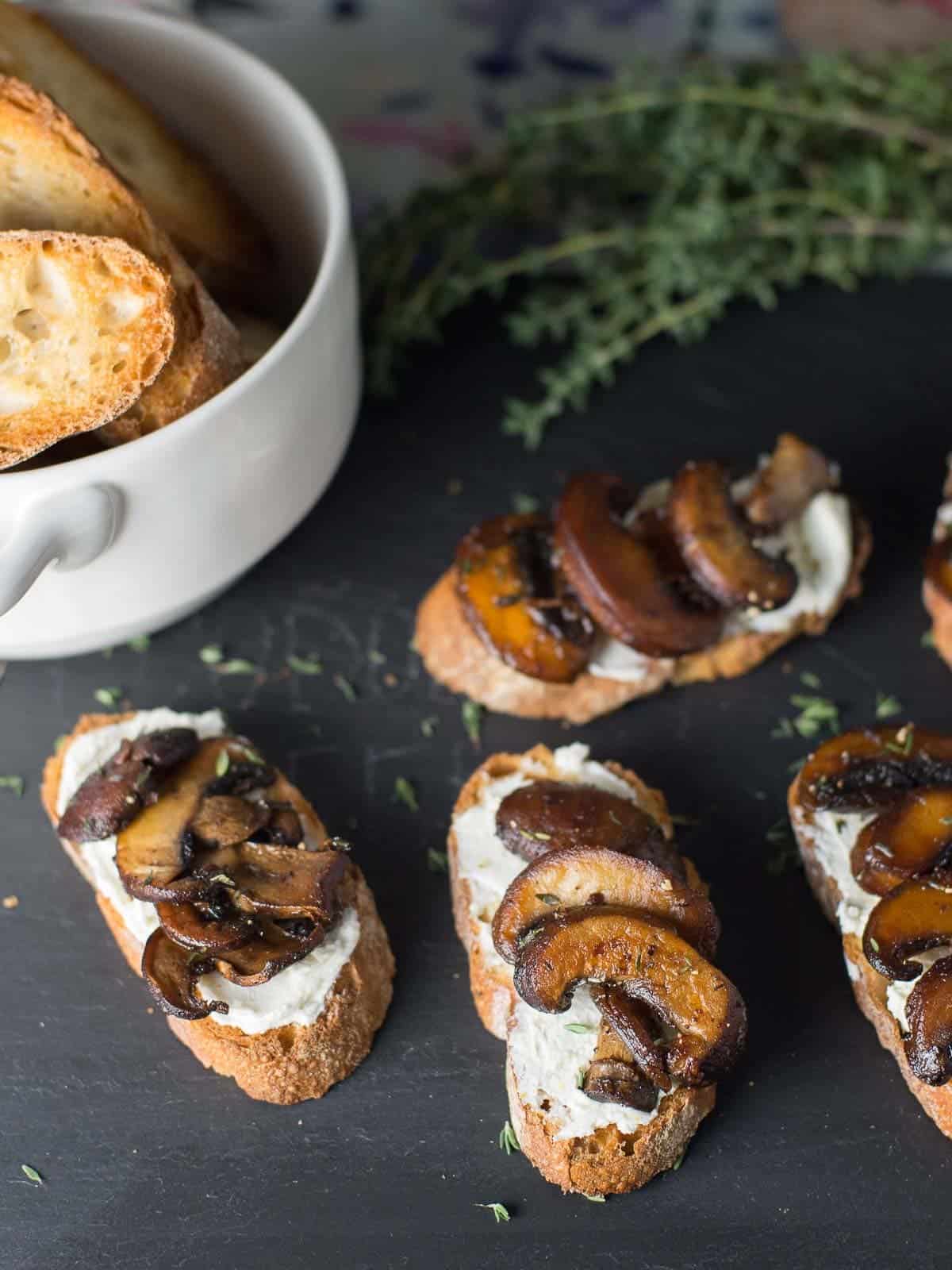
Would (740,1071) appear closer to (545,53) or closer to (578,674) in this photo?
(578,674)

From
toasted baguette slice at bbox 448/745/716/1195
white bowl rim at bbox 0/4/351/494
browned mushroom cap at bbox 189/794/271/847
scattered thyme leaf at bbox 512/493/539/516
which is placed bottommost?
toasted baguette slice at bbox 448/745/716/1195

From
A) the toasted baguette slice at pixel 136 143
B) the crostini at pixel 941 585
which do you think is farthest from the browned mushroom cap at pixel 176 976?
the crostini at pixel 941 585

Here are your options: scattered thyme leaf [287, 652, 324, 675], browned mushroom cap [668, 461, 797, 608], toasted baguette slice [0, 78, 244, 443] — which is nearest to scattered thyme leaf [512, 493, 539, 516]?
browned mushroom cap [668, 461, 797, 608]

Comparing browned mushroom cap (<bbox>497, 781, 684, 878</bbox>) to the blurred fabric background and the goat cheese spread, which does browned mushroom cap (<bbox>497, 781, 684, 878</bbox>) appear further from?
the blurred fabric background

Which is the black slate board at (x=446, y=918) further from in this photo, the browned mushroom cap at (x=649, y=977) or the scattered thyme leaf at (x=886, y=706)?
the browned mushroom cap at (x=649, y=977)

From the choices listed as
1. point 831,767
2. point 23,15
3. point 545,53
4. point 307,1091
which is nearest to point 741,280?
point 545,53

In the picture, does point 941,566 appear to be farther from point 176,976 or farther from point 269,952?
point 176,976
